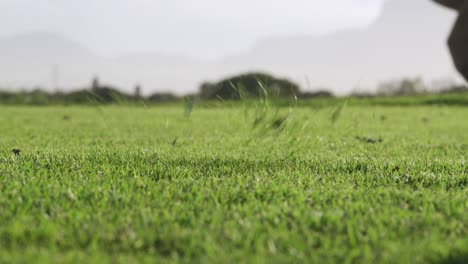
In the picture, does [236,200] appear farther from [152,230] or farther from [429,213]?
[429,213]

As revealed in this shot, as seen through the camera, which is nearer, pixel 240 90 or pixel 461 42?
pixel 461 42

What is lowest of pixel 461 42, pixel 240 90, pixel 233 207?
pixel 233 207

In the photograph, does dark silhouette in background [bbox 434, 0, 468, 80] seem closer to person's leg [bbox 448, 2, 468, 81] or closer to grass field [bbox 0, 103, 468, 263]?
person's leg [bbox 448, 2, 468, 81]

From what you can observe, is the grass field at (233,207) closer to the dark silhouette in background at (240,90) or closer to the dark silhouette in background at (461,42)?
the dark silhouette in background at (240,90)

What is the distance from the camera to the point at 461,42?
233cm

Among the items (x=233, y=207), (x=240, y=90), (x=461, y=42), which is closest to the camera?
(x=461, y=42)

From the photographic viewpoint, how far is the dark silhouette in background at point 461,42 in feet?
7.59

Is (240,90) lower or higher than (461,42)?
lower

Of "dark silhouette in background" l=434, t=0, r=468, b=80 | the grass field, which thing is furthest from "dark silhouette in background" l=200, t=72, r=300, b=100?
"dark silhouette in background" l=434, t=0, r=468, b=80

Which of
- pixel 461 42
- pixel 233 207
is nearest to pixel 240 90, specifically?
pixel 233 207

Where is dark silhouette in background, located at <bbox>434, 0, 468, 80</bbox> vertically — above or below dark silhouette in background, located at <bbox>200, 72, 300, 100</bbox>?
above

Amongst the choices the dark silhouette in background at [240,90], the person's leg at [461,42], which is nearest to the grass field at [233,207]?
the dark silhouette in background at [240,90]

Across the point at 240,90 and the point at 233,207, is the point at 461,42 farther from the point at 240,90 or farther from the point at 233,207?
the point at 240,90

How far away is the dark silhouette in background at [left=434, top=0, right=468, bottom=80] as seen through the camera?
91.1 inches
